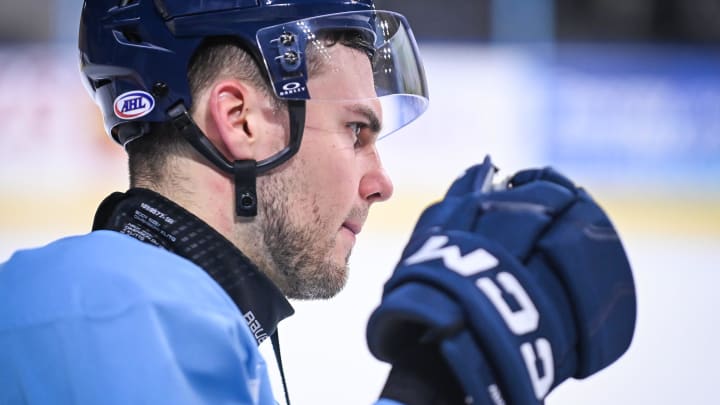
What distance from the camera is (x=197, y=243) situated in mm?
1253

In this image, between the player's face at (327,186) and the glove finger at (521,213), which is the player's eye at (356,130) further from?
the glove finger at (521,213)

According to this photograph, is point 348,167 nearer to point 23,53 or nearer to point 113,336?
point 113,336

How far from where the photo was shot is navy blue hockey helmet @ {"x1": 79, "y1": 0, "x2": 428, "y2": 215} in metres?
1.35

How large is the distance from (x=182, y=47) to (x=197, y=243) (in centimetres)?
27

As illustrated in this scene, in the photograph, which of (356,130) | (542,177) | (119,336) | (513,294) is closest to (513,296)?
(513,294)

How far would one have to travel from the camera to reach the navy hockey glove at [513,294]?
875mm

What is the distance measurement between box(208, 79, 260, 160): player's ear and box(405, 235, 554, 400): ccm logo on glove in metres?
0.49

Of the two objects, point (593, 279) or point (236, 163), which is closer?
point (593, 279)

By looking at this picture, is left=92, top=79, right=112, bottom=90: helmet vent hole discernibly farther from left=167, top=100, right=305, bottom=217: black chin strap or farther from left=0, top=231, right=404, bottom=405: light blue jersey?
left=0, top=231, right=404, bottom=405: light blue jersey

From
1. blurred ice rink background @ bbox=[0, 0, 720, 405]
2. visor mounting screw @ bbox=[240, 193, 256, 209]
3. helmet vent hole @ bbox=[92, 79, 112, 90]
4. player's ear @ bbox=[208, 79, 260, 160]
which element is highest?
helmet vent hole @ bbox=[92, 79, 112, 90]

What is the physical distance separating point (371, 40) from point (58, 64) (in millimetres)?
3191

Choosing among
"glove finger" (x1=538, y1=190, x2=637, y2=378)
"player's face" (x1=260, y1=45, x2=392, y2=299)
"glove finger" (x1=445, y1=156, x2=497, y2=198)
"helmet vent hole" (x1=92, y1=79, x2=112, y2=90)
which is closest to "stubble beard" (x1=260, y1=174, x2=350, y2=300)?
"player's face" (x1=260, y1=45, x2=392, y2=299)

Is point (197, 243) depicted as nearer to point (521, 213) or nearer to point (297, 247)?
point (297, 247)

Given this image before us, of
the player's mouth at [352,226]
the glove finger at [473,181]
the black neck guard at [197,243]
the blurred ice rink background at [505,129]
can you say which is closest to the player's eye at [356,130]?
the player's mouth at [352,226]
